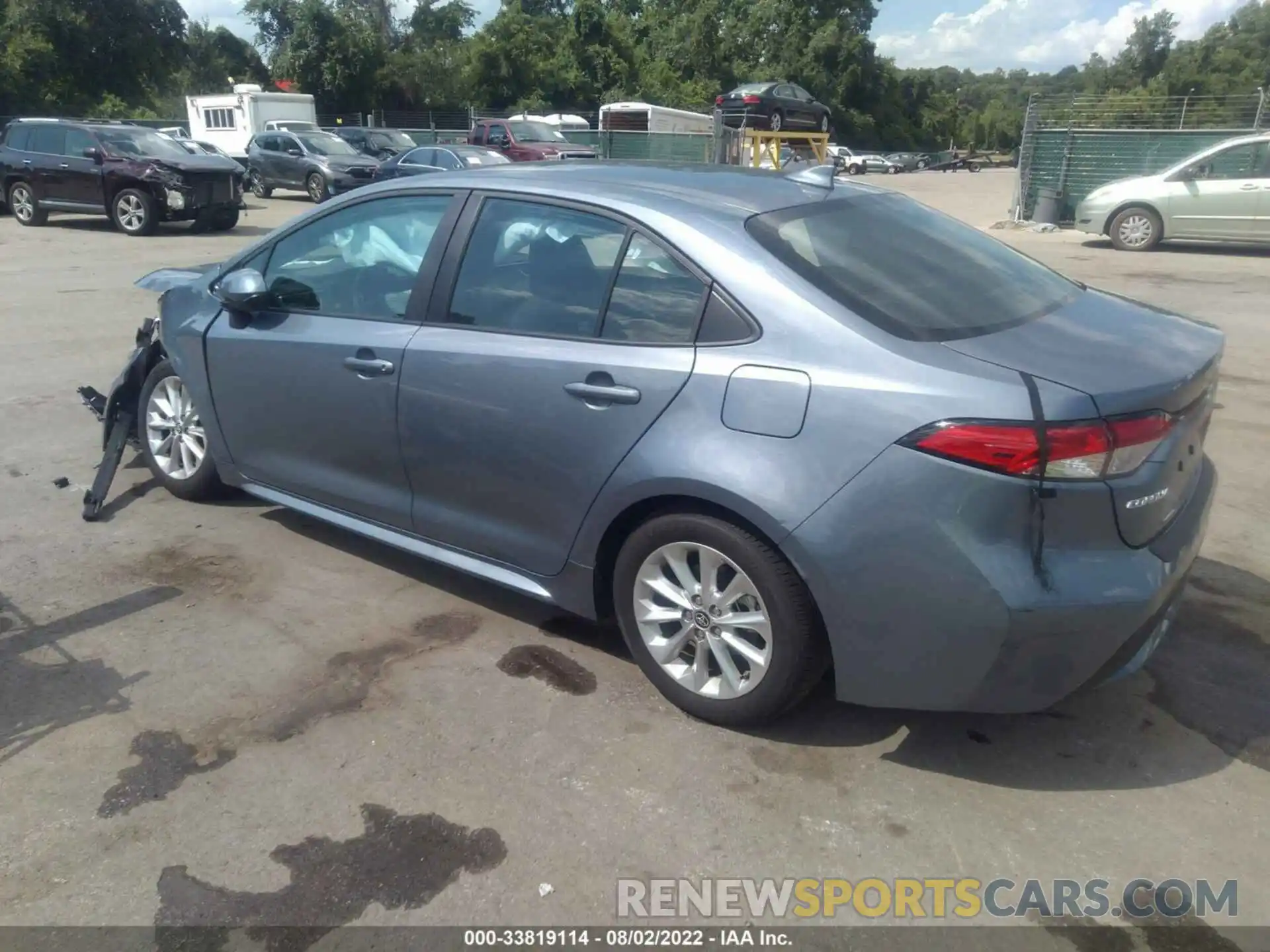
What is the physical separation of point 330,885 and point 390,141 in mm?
29234

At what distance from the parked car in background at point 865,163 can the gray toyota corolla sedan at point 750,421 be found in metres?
46.2

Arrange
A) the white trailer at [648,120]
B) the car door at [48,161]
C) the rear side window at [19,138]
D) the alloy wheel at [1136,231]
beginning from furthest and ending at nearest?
1. the white trailer at [648,120]
2. the rear side window at [19,138]
3. the car door at [48,161]
4. the alloy wheel at [1136,231]

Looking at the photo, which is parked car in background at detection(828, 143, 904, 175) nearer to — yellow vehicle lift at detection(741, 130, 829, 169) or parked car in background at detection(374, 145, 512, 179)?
yellow vehicle lift at detection(741, 130, 829, 169)

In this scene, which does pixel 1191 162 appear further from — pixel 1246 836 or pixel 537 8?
pixel 537 8

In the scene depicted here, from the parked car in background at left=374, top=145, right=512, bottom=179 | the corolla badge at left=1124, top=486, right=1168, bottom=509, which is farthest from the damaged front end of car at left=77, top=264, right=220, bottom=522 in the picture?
the parked car in background at left=374, top=145, right=512, bottom=179

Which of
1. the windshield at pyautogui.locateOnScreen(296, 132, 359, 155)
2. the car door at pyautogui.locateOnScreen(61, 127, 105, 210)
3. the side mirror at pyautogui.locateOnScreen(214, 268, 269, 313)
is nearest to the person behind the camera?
the side mirror at pyautogui.locateOnScreen(214, 268, 269, 313)

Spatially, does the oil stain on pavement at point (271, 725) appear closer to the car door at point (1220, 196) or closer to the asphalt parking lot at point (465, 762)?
the asphalt parking lot at point (465, 762)

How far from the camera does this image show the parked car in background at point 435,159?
21.1 metres

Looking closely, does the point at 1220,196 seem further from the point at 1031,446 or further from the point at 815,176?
the point at 1031,446

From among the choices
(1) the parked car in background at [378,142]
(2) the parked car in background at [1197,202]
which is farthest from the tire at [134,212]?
(2) the parked car in background at [1197,202]

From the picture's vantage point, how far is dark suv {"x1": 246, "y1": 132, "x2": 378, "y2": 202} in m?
23.5

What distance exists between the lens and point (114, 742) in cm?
324

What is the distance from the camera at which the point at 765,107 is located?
1341 inches

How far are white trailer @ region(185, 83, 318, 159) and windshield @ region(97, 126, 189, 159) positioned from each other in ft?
48.5
